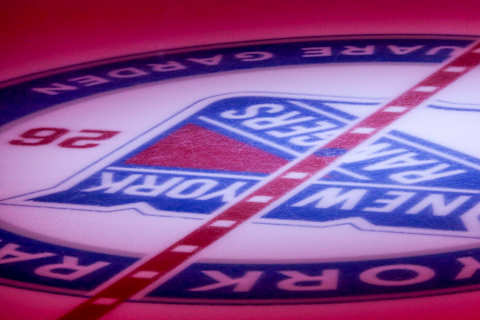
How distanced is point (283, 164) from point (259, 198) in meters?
0.25

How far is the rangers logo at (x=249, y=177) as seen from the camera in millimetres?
1811

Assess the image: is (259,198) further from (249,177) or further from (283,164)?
(283,164)

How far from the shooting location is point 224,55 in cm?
340

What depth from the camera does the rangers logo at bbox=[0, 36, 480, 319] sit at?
181 centimetres

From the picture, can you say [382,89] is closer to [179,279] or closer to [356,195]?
[356,195]

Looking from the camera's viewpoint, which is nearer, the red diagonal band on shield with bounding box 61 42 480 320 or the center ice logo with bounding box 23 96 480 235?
the red diagonal band on shield with bounding box 61 42 480 320

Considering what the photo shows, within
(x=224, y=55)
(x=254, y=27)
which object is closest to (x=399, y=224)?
(x=224, y=55)

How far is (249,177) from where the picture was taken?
2.29 metres

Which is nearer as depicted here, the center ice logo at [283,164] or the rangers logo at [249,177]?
the rangers logo at [249,177]

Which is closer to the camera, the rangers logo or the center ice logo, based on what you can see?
the rangers logo

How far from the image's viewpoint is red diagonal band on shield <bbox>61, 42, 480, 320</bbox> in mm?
1760

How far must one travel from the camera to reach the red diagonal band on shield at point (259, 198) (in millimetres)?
1760

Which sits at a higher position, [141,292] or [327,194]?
[327,194]

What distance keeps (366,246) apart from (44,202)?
1025 mm
